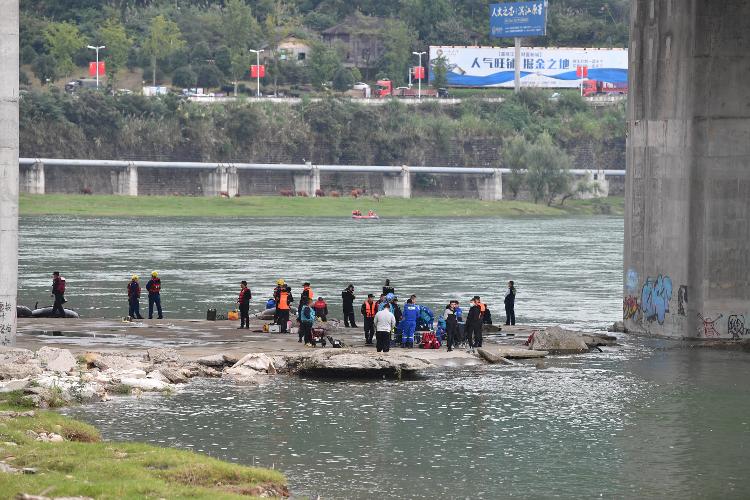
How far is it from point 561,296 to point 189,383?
33675mm

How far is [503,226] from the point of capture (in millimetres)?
149125

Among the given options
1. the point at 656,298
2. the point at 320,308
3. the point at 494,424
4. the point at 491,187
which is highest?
the point at 491,187

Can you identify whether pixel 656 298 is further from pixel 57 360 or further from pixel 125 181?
pixel 125 181

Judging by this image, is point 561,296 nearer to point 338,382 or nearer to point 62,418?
point 338,382

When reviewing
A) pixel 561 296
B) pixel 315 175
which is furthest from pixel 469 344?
pixel 315 175

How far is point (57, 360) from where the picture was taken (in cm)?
3800

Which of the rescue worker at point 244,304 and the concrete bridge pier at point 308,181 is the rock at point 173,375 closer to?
the rescue worker at point 244,304

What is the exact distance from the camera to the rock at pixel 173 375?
38438 millimetres

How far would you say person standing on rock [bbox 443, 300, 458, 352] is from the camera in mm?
43562

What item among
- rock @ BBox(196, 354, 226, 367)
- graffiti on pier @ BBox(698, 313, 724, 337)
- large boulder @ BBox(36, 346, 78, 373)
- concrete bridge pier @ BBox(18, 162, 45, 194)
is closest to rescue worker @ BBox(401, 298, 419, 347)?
rock @ BBox(196, 354, 226, 367)

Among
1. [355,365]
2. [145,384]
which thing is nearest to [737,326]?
[355,365]

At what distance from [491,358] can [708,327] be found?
8.33m

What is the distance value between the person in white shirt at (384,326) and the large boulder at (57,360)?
27.3 feet

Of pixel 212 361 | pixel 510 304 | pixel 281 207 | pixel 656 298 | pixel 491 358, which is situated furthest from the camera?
pixel 281 207
